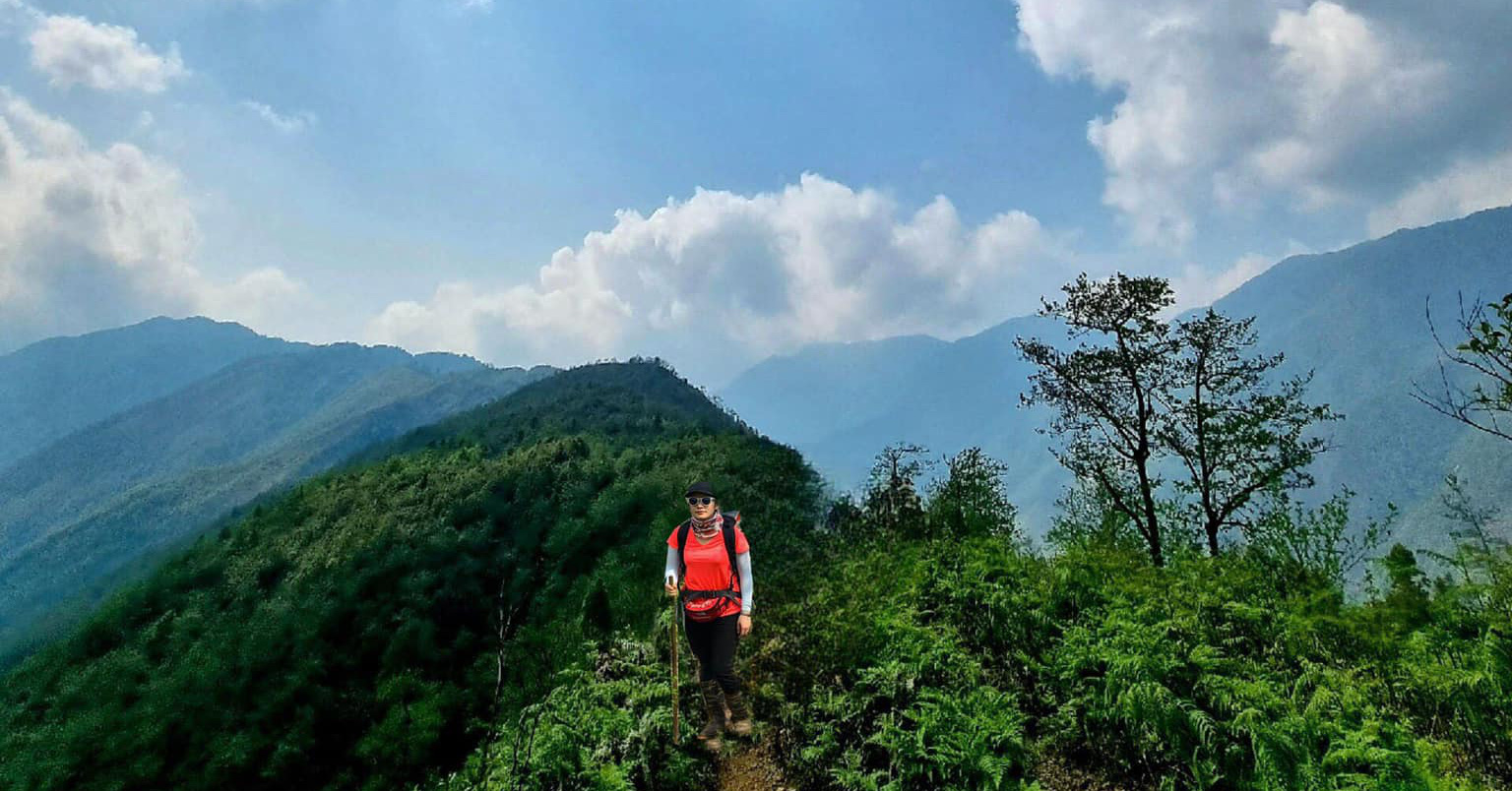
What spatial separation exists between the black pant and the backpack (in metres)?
0.12

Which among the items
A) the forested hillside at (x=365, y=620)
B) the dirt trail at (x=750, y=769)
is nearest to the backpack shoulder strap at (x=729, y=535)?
the dirt trail at (x=750, y=769)

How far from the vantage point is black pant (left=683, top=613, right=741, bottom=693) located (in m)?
7.81

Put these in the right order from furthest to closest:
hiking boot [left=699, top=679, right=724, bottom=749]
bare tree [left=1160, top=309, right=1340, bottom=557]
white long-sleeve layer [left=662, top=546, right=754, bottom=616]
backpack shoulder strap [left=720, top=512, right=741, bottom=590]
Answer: bare tree [left=1160, top=309, right=1340, bottom=557] → hiking boot [left=699, top=679, right=724, bottom=749] → backpack shoulder strap [left=720, top=512, right=741, bottom=590] → white long-sleeve layer [left=662, top=546, right=754, bottom=616]

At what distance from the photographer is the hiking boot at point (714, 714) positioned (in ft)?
27.5

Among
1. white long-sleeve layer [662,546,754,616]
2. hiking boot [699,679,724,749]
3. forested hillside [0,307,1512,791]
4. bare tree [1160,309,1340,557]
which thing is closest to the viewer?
forested hillside [0,307,1512,791]

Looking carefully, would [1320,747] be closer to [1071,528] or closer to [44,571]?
[1071,528]

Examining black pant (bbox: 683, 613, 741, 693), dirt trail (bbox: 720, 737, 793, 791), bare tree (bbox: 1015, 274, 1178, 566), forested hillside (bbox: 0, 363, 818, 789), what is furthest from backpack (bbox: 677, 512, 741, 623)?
bare tree (bbox: 1015, 274, 1178, 566)

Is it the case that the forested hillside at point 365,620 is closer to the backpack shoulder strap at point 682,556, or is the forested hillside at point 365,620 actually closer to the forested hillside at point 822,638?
the forested hillside at point 822,638

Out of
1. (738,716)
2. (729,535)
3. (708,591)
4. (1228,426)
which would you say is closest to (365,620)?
(738,716)

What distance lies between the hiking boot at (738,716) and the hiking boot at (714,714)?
0.12 metres

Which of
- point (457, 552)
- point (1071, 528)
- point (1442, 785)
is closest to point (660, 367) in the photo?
point (457, 552)

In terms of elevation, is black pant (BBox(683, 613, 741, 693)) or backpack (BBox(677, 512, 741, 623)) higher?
backpack (BBox(677, 512, 741, 623))

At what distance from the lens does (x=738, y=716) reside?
8.40m

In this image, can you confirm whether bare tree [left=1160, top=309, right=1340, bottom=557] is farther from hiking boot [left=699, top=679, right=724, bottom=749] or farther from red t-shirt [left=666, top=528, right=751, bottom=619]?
red t-shirt [left=666, top=528, right=751, bottom=619]
